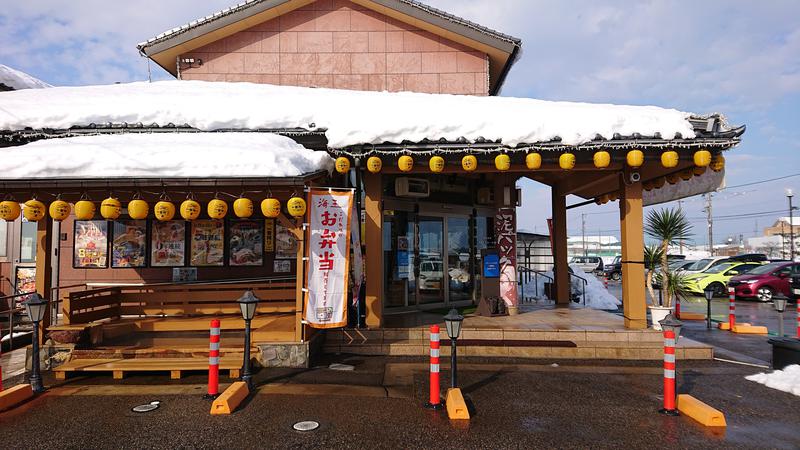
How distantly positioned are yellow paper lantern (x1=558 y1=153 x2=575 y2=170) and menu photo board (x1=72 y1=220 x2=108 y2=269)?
10445mm

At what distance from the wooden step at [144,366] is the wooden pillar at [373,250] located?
2.78 metres

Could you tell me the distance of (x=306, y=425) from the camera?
5.04 m

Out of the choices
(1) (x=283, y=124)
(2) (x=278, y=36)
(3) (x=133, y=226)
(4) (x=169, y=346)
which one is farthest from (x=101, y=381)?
(2) (x=278, y=36)

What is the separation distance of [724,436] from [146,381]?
7784 mm

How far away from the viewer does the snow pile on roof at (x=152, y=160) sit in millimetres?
6875

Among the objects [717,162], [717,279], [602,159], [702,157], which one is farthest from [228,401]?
[717,279]

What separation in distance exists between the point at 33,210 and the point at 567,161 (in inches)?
Result: 365

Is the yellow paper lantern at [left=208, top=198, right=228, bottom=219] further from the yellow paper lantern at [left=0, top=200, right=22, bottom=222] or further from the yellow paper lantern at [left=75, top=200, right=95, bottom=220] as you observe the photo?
the yellow paper lantern at [left=0, top=200, right=22, bottom=222]

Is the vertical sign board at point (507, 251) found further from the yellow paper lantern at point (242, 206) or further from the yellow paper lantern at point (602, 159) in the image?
the yellow paper lantern at point (242, 206)

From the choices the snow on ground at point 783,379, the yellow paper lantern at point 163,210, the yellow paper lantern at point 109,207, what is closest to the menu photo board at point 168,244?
the yellow paper lantern at point 109,207

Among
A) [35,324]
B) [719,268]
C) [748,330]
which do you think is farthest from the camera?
[719,268]

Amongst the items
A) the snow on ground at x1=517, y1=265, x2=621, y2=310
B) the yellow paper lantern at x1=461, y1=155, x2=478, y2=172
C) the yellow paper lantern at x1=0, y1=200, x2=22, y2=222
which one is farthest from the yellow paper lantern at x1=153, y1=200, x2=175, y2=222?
the snow on ground at x1=517, y1=265, x2=621, y2=310

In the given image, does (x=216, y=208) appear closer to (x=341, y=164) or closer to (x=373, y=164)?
(x=341, y=164)

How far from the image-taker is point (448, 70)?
13.4 m
